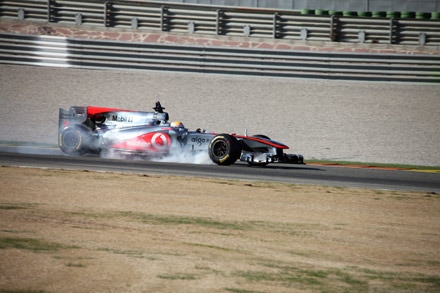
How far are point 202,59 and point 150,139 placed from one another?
858 centimetres

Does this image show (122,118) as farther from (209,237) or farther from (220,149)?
(209,237)

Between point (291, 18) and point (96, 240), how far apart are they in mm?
18314

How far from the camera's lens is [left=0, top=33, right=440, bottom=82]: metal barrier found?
20062 millimetres

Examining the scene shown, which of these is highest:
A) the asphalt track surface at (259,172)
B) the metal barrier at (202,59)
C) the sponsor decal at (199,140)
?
the metal barrier at (202,59)

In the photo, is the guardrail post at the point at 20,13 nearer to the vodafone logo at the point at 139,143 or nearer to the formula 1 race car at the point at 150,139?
the formula 1 race car at the point at 150,139

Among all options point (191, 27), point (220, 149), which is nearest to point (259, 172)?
point (220, 149)

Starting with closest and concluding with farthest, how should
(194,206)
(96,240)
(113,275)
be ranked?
(113,275), (96,240), (194,206)

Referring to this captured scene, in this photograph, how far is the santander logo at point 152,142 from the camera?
42.1 feet

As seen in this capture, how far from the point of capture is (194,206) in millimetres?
8258

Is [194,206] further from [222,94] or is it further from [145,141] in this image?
[222,94]

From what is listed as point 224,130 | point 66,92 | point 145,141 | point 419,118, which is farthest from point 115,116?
point 419,118

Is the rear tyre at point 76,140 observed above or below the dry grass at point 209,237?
above

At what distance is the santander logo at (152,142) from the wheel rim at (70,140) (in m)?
1.71

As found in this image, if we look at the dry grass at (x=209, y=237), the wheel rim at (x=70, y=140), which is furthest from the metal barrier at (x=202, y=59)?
the dry grass at (x=209, y=237)
